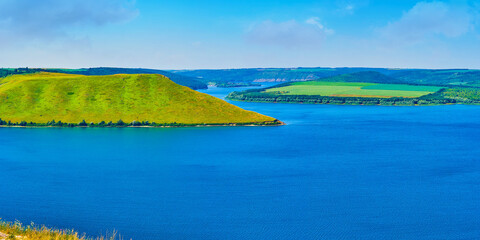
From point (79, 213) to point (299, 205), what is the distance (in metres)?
19.0

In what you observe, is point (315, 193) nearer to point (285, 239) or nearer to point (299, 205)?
point (299, 205)

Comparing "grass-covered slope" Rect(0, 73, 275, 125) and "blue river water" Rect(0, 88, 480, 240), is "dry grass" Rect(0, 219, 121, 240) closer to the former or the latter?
"blue river water" Rect(0, 88, 480, 240)

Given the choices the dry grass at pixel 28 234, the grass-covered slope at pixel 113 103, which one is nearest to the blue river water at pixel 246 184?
the dry grass at pixel 28 234

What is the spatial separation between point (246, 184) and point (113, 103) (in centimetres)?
6947

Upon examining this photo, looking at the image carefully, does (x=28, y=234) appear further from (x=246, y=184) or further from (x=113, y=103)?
(x=113, y=103)

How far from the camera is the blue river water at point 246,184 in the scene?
123 feet

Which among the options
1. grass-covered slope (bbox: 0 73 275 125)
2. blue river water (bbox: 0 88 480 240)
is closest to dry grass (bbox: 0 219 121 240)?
blue river water (bbox: 0 88 480 240)

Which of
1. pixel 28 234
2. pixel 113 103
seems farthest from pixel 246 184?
pixel 113 103

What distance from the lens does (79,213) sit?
39938 millimetres

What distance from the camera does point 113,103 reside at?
112062 millimetres

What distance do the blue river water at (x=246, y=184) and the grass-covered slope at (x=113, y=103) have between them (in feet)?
46.9

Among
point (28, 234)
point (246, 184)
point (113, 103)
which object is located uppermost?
point (113, 103)

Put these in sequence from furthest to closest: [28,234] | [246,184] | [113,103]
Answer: [113,103]
[246,184]
[28,234]

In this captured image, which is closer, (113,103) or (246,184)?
→ (246,184)
